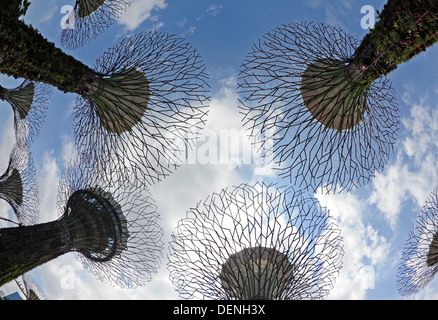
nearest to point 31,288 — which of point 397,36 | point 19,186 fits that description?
point 19,186

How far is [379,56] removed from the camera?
13.9ft

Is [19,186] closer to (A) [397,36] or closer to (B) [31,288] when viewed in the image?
(B) [31,288]

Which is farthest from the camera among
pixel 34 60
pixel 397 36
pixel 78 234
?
pixel 78 234

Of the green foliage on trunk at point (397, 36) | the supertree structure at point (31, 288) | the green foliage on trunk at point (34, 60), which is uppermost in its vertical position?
the green foliage on trunk at point (34, 60)

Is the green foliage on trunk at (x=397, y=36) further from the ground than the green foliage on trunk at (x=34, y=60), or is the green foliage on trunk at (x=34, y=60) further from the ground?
the green foliage on trunk at (x=34, y=60)

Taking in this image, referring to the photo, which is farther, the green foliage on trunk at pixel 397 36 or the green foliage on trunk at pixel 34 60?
the green foliage on trunk at pixel 34 60

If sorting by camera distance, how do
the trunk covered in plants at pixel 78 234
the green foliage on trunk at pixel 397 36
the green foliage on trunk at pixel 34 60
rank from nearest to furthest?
the green foliage on trunk at pixel 397 36 < the green foliage on trunk at pixel 34 60 < the trunk covered in plants at pixel 78 234

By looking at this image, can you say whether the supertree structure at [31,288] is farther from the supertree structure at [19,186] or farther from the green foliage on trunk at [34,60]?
the green foliage on trunk at [34,60]

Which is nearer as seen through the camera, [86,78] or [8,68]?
[8,68]

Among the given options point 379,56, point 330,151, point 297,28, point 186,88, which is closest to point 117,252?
point 186,88

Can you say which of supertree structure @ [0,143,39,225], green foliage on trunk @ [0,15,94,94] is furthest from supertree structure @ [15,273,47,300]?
green foliage on trunk @ [0,15,94,94]

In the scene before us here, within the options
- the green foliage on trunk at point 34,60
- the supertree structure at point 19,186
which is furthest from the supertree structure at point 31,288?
the green foliage on trunk at point 34,60

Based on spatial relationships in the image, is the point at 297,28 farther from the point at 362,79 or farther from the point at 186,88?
the point at 186,88
